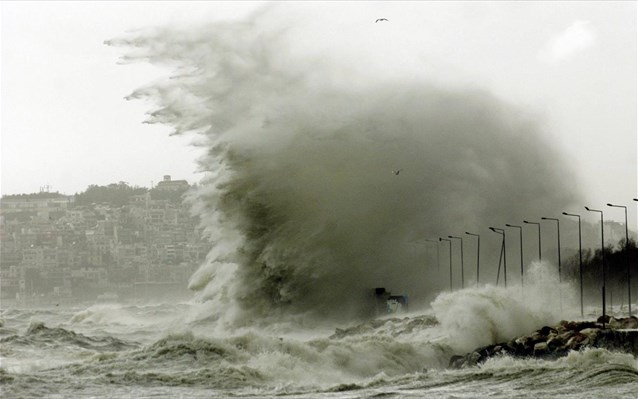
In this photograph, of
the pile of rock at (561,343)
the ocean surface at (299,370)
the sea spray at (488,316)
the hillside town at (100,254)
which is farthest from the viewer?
the hillside town at (100,254)

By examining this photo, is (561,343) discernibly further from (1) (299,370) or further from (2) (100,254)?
(2) (100,254)

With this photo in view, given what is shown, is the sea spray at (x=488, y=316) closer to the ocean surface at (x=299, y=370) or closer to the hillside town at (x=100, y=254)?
the ocean surface at (x=299, y=370)

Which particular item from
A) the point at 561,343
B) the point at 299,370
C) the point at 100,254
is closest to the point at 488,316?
the point at 561,343

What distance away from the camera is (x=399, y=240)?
76938 millimetres

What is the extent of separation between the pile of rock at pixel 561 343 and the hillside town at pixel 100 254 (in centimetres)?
11301

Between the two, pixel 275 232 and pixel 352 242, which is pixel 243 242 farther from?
pixel 352 242

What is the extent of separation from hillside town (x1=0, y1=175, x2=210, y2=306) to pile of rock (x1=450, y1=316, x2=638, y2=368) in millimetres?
113008

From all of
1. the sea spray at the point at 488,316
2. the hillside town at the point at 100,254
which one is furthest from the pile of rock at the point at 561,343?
the hillside town at the point at 100,254

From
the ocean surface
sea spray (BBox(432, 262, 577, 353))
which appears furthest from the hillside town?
the ocean surface

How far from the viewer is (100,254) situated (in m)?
178

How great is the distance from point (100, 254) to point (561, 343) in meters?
140

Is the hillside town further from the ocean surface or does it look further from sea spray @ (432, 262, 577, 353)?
the ocean surface

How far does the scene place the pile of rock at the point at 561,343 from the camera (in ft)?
135

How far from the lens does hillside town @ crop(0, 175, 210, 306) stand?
168 m
